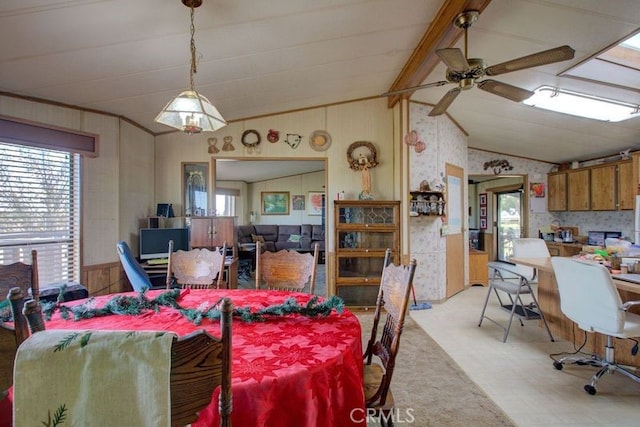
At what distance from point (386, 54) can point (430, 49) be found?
470 mm

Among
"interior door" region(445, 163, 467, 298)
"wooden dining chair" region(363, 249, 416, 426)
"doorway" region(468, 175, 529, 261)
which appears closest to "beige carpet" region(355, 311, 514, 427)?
"wooden dining chair" region(363, 249, 416, 426)

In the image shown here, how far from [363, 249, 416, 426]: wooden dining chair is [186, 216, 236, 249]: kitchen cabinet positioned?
9.08 ft

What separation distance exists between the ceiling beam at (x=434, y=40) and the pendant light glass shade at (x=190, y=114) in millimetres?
1874

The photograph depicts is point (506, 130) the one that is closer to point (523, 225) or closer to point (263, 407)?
point (523, 225)

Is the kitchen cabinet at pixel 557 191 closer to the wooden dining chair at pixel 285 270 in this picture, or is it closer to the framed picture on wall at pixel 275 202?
the wooden dining chair at pixel 285 270

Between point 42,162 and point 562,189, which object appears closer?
point 42,162

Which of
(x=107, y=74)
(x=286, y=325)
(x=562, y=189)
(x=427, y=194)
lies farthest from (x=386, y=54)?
(x=562, y=189)

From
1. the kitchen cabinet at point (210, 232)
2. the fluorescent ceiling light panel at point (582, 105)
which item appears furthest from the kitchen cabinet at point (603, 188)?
the kitchen cabinet at point (210, 232)

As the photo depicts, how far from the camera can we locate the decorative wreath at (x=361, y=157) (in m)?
4.46

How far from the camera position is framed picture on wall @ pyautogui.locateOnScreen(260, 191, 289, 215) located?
9.45m

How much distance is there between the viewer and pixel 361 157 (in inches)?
175

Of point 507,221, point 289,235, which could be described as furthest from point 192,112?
point 507,221

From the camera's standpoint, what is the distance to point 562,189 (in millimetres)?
5816

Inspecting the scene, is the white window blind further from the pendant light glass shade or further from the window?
the window
